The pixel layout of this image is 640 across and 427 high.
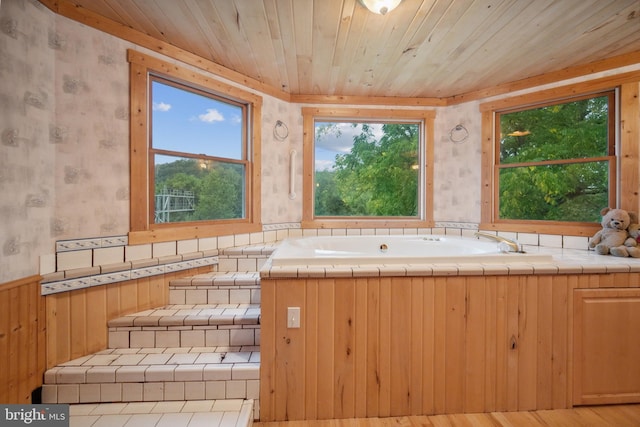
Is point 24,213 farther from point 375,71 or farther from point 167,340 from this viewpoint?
point 375,71

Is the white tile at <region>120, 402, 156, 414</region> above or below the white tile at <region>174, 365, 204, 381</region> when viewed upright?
below

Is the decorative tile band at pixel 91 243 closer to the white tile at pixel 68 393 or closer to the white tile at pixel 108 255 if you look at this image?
the white tile at pixel 108 255

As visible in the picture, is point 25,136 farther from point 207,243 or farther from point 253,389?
point 253,389

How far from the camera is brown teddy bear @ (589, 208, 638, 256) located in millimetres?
1860

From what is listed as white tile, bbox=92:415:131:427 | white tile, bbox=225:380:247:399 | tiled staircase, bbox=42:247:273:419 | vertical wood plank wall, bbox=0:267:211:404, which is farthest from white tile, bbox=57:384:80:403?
white tile, bbox=225:380:247:399

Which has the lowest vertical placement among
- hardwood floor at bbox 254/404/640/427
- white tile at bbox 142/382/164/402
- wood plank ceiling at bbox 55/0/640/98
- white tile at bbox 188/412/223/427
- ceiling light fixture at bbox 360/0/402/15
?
hardwood floor at bbox 254/404/640/427

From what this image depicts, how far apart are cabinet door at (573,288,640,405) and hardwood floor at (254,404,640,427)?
64mm

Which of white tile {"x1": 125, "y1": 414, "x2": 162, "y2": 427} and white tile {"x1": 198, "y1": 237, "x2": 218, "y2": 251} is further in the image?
white tile {"x1": 198, "y1": 237, "x2": 218, "y2": 251}

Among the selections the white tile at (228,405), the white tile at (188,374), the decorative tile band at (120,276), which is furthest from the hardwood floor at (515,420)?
the decorative tile band at (120,276)

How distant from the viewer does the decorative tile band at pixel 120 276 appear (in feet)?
4.96

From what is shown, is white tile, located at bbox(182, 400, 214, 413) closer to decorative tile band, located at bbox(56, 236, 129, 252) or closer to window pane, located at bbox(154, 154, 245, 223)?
decorative tile band, located at bbox(56, 236, 129, 252)

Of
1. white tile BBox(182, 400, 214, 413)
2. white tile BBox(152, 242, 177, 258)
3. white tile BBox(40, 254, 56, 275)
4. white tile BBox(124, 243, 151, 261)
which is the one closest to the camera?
white tile BBox(182, 400, 214, 413)

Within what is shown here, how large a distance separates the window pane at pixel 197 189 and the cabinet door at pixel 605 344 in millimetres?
2437

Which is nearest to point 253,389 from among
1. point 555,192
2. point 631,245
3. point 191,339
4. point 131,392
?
point 191,339
